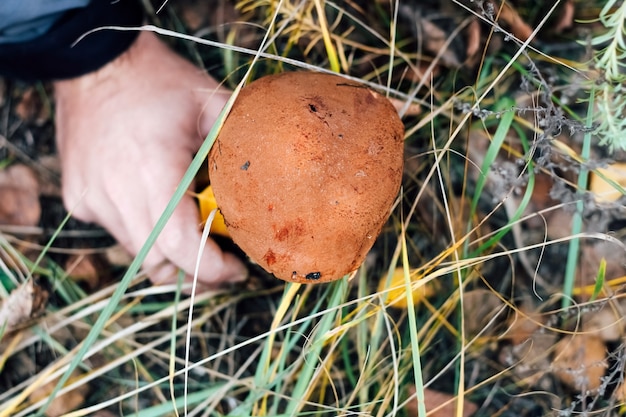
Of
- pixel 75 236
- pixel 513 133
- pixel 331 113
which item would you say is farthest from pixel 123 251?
pixel 513 133

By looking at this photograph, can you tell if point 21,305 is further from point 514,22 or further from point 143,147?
point 514,22

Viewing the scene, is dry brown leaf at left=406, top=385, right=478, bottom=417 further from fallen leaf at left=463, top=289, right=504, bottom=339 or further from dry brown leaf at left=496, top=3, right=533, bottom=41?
dry brown leaf at left=496, top=3, right=533, bottom=41

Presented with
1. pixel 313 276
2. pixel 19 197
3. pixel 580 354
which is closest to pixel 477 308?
pixel 580 354

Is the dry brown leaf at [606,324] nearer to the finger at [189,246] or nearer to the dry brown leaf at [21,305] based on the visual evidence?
the finger at [189,246]

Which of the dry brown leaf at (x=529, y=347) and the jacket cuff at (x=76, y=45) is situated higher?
the jacket cuff at (x=76, y=45)

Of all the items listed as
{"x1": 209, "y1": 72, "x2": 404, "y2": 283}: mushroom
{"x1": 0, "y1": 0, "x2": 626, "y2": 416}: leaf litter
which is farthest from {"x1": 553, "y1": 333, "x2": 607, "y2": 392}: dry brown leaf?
{"x1": 209, "y1": 72, "x2": 404, "y2": 283}: mushroom

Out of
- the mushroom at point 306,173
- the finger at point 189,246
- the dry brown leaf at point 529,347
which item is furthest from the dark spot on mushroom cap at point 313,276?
the dry brown leaf at point 529,347

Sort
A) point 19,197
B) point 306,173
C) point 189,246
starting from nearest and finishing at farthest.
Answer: point 306,173 → point 189,246 → point 19,197
